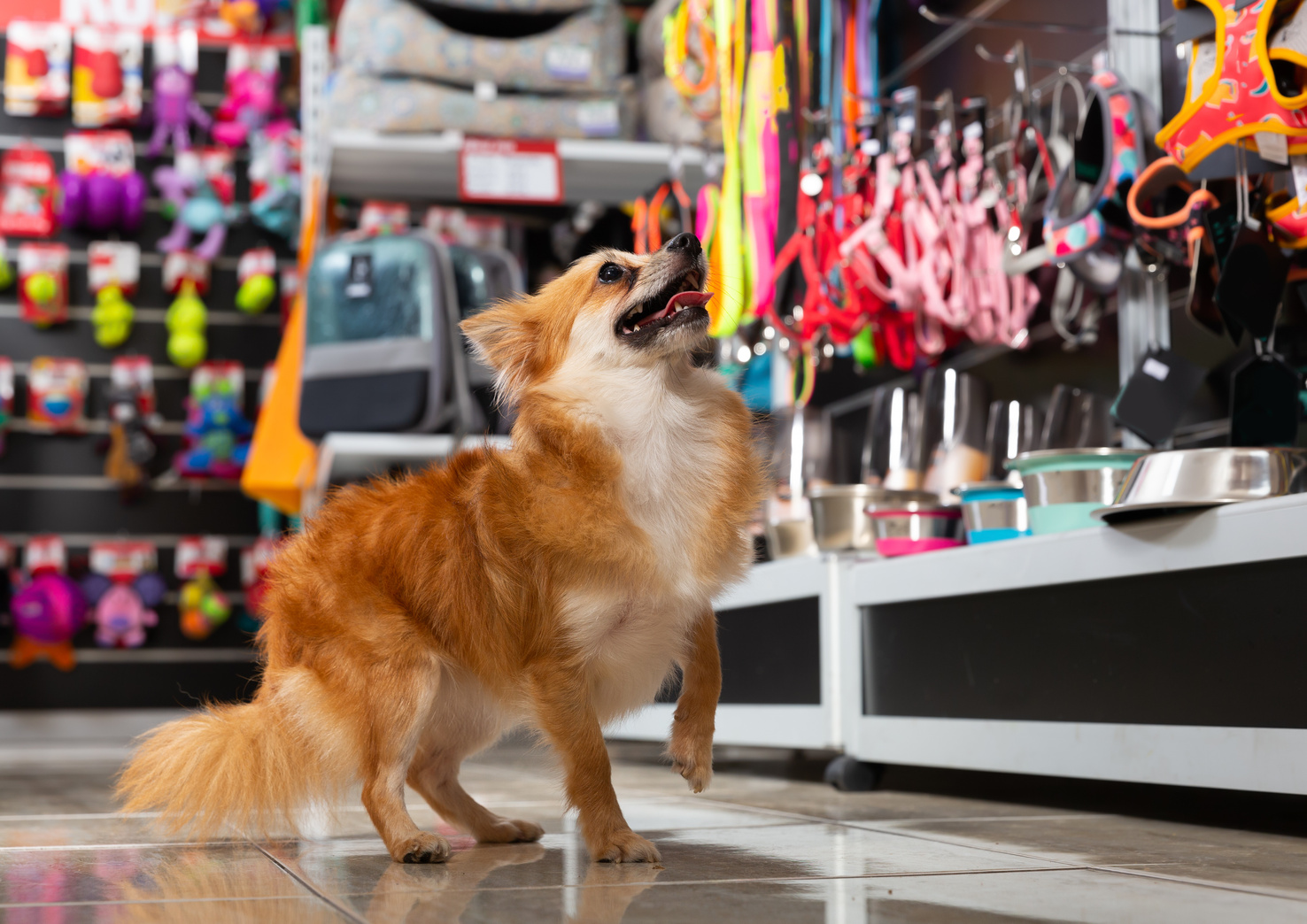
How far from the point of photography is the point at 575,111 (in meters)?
4.17

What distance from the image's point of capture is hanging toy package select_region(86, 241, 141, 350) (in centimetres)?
625

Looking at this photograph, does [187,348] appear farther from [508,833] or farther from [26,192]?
[508,833]

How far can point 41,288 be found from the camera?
239 inches

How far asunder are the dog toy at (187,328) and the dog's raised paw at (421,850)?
518 cm

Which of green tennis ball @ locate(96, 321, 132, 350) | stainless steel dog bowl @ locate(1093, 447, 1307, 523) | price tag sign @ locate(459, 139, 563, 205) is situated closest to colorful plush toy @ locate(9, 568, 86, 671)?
green tennis ball @ locate(96, 321, 132, 350)

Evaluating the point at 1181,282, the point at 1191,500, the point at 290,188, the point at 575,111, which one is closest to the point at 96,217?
the point at 290,188

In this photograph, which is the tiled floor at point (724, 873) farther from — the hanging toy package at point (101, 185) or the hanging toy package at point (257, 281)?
the hanging toy package at point (101, 185)

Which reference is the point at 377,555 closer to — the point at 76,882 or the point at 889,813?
the point at 76,882

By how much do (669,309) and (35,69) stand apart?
18.8 ft

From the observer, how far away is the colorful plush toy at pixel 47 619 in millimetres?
5887

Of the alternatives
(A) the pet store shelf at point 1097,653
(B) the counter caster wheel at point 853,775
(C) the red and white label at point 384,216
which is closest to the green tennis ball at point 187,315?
(C) the red and white label at point 384,216

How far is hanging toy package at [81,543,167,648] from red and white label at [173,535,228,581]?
12 centimetres

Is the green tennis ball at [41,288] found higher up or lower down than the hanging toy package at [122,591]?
higher up

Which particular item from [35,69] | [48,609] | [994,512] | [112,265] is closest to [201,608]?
[48,609]
